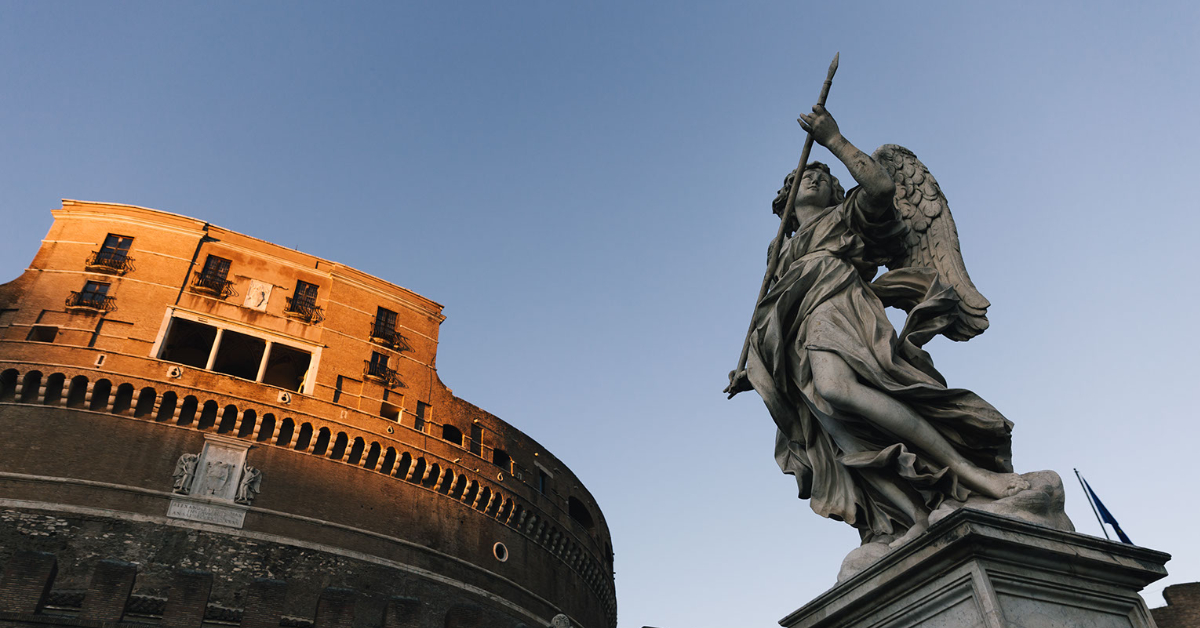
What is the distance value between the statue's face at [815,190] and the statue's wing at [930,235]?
25cm

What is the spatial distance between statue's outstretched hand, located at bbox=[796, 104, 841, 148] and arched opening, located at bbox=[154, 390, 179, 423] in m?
23.0

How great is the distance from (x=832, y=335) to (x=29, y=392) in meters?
24.5

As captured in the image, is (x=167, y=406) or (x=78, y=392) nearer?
(x=78, y=392)

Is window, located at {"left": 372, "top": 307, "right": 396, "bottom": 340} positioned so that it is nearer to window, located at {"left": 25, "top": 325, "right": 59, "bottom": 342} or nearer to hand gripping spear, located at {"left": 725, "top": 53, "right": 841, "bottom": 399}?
window, located at {"left": 25, "top": 325, "right": 59, "bottom": 342}

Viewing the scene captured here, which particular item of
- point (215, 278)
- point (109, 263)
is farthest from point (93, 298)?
point (215, 278)

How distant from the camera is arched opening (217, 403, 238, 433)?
22.3 meters

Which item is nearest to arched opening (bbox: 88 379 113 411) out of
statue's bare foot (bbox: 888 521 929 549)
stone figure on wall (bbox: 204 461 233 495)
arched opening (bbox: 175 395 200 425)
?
arched opening (bbox: 175 395 200 425)

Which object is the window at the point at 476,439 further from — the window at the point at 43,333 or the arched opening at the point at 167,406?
the window at the point at 43,333

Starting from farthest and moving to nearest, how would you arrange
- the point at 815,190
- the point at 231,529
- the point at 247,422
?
1. the point at 247,422
2. the point at 231,529
3. the point at 815,190

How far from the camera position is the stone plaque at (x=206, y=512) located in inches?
813

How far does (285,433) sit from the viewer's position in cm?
2298

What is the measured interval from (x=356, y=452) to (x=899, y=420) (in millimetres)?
23249

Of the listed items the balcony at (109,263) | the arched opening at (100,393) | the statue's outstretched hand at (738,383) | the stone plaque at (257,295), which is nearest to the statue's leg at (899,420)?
the statue's outstretched hand at (738,383)

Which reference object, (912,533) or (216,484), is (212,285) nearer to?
(216,484)
